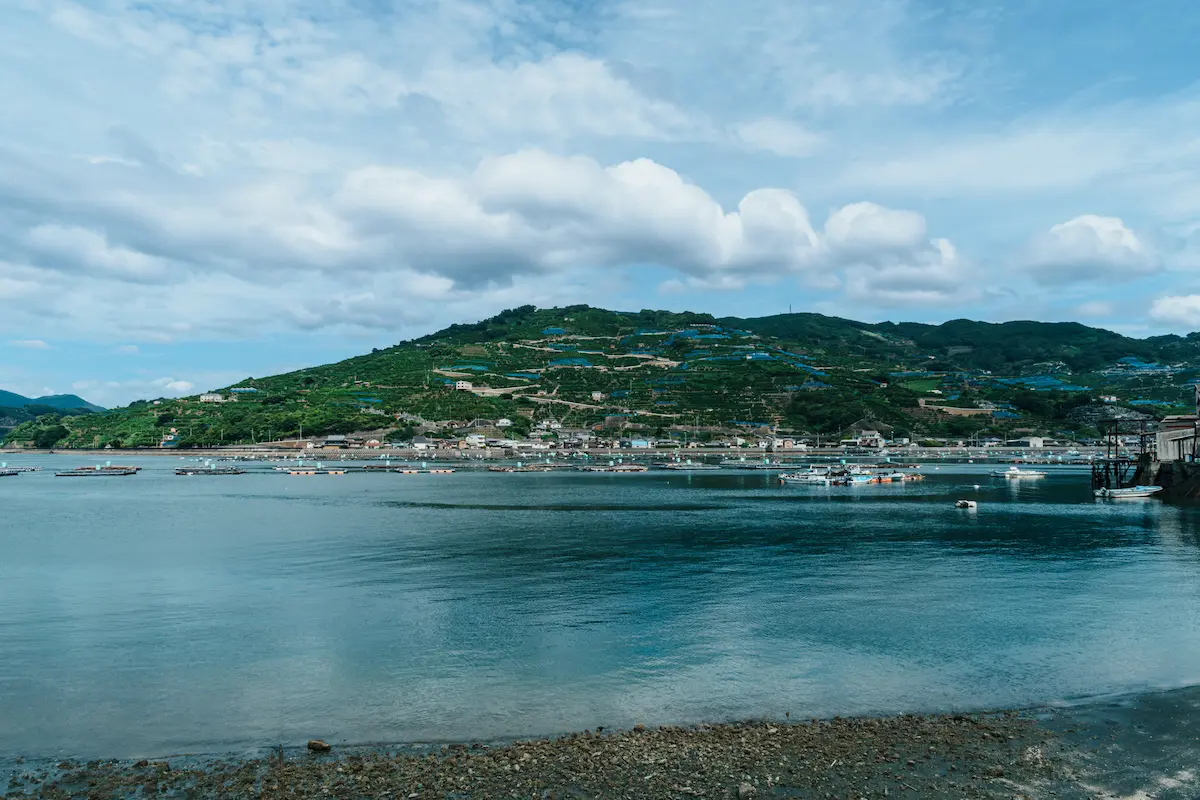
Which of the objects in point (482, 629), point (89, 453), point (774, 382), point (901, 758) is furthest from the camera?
point (774, 382)

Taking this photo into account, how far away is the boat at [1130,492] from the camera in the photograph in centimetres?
6694

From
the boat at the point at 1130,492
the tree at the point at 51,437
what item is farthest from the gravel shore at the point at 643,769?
the tree at the point at 51,437

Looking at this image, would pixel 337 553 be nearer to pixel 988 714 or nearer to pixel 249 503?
pixel 988 714

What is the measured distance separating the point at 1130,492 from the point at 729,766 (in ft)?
223

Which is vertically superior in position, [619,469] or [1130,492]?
[1130,492]

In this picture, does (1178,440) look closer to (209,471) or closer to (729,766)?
(729,766)

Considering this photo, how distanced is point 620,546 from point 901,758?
2784 cm

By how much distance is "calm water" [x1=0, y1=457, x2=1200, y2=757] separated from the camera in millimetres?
16141

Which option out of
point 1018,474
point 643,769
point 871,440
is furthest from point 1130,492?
point 871,440

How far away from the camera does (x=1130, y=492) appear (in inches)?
2633

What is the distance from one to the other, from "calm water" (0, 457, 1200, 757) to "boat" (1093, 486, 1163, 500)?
17.6 meters

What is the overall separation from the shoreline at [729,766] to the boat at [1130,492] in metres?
61.0

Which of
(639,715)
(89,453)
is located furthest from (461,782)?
(89,453)

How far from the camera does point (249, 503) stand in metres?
69.4
